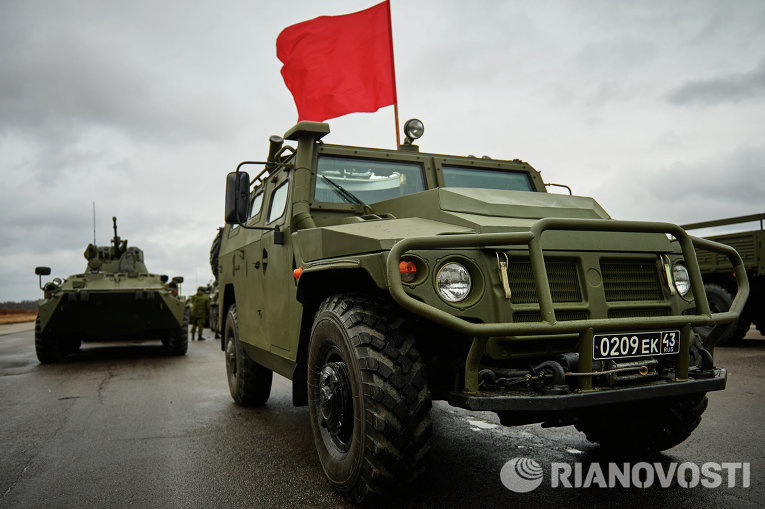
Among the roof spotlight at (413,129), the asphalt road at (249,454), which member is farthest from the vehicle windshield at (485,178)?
the asphalt road at (249,454)

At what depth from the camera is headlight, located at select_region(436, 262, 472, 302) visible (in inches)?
106

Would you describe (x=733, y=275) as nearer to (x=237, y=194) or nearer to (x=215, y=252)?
(x=215, y=252)

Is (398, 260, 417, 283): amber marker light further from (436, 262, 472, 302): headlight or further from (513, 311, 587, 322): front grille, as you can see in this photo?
(513, 311, 587, 322): front grille

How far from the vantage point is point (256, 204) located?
587 cm

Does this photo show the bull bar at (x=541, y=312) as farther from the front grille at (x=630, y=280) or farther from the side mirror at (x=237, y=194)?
the side mirror at (x=237, y=194)

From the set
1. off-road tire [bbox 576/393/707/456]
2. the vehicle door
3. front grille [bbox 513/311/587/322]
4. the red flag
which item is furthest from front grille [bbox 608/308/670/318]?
the red flag

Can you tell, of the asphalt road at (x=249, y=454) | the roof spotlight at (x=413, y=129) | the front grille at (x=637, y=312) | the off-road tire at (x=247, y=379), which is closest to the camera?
the front grille at (x=637, y=312)

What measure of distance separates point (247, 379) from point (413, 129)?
2737 millimetres

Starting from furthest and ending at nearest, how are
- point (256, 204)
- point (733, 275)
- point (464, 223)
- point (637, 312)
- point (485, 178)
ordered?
point (733, 275)
point (256, 204)
point (485, 178)
point (464, 223)
point (637, 312)

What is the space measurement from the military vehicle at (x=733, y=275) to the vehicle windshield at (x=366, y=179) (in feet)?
23.6

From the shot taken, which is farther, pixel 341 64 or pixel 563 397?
pixel 341 64

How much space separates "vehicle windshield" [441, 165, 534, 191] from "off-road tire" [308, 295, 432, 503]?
Result: 1.98m

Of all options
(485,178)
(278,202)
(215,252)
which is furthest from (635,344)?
(215,252)

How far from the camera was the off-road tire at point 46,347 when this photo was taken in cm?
1019
